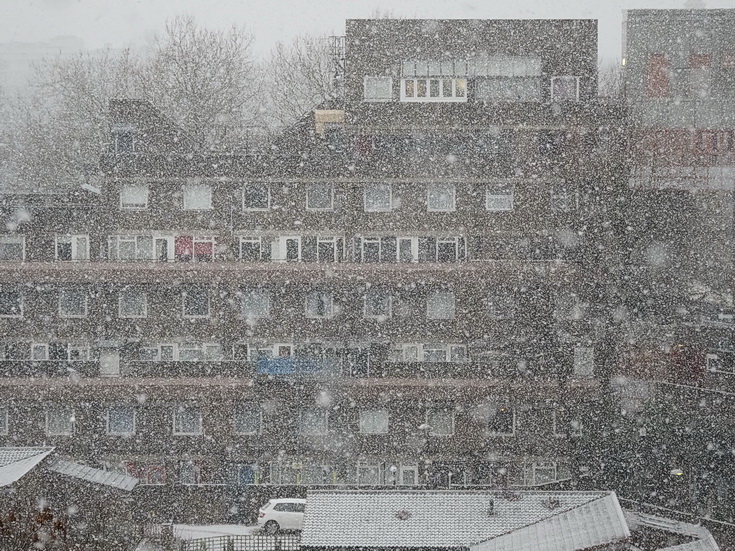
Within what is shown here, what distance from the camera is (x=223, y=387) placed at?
20.4 metres

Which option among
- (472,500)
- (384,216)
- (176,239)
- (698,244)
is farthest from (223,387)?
(698,244)

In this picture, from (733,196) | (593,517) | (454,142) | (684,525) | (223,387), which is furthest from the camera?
(733,196)

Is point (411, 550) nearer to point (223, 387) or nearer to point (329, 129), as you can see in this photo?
point (223, 387)

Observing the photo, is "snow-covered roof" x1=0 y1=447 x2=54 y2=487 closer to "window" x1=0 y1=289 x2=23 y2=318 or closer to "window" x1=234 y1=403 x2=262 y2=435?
"window" x1=234 y1=403 x2=262 y2=435

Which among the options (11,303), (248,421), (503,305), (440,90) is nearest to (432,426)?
(503,305)

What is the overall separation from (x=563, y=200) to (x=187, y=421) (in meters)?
11.4

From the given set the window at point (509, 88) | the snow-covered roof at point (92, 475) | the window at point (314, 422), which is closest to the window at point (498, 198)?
the window at point (509, 88)

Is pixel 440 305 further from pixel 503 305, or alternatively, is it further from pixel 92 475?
pixel 92 475

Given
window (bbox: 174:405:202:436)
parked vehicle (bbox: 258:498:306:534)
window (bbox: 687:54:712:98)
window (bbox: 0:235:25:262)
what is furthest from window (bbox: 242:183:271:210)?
window (bbox: 687:54:712:98)

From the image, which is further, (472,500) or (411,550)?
(472,500)

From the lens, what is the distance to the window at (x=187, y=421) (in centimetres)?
2109

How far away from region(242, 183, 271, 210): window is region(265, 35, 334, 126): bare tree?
11692mm

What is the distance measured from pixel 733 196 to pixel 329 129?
45.0 feet

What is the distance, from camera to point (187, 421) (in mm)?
21141
